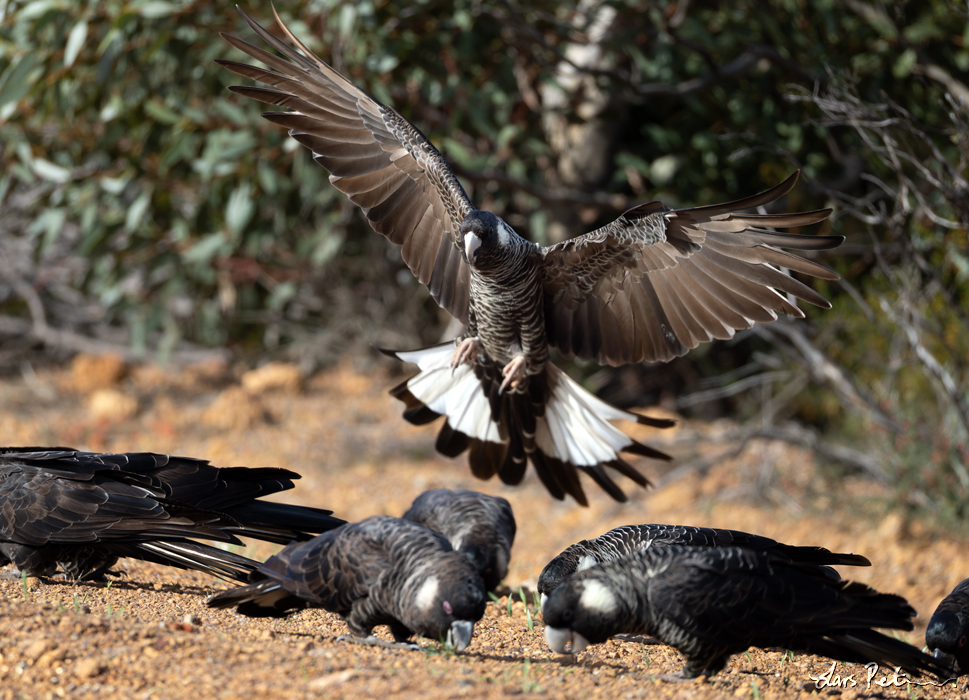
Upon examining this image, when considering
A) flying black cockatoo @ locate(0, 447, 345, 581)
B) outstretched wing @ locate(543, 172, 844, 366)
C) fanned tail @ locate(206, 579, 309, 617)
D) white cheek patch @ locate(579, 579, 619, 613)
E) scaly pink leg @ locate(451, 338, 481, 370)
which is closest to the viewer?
white cheek patch @ locate(579, 579, 619, 613)

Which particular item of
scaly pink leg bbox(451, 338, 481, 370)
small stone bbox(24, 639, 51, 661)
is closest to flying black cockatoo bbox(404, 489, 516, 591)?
scaly pink leg bbox(451, 338, 481, 370)

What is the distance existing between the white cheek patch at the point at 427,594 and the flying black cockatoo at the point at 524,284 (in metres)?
1.76

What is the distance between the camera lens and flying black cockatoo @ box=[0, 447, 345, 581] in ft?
11.9

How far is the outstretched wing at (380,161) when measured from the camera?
15.3ft

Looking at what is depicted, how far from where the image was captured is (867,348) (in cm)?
813

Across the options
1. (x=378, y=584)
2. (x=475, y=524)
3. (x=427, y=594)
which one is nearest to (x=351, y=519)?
(x=475, y=524)

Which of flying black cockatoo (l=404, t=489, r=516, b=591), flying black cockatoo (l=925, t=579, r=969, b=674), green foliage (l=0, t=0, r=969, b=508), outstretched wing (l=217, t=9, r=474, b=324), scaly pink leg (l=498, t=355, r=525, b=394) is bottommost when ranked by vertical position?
flying black cockatoo (l=925, t=579, r=969, b=674)

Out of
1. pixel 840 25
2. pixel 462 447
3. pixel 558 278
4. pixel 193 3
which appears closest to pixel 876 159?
pixel 840 25

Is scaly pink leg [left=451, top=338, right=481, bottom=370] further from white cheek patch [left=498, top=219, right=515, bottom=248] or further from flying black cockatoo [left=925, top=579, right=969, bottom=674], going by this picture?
flying black cockatoo [left=925, top=579, right=969, bottom=674]

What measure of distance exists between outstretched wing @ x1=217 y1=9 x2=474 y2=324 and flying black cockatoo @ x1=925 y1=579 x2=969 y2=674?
9.35 feet

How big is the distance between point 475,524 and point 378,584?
1.11 m

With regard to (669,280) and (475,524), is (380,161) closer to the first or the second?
(669,280)

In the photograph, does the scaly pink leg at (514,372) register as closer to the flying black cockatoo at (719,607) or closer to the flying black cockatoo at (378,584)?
the flying black cockatoo at (378,584)

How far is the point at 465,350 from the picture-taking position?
491 cm
